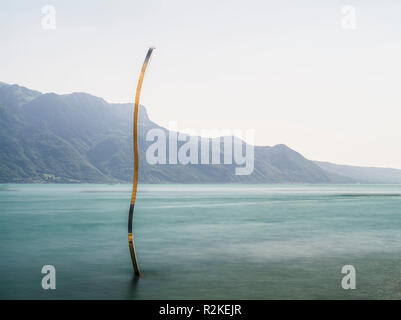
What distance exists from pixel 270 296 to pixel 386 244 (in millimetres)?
17727

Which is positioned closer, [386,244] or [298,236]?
[386,244]

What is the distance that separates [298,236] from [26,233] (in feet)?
63.2

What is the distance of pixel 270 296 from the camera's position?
12.4 metres

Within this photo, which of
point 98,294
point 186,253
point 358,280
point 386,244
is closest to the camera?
point 98,294

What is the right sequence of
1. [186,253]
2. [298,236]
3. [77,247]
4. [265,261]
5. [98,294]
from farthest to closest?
[298,236] → [77,247] → [186,253] → [265,261] → [98,294]
